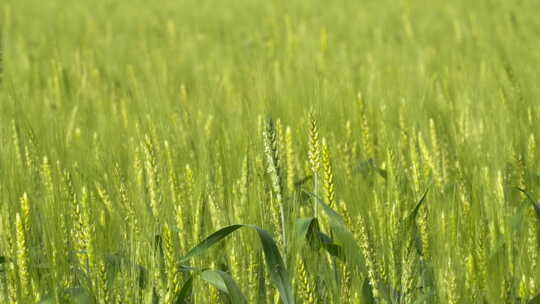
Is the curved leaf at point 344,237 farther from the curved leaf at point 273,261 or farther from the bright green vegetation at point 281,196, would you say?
the curved leaf at point 273,261

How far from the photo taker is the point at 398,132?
1984 millimetres

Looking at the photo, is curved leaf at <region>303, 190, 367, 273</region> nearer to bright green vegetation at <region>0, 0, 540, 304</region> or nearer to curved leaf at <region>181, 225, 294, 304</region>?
bright green vegetation at <region>0, 0, 540, 304</region>

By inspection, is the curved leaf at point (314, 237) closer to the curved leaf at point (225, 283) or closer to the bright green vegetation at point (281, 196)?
the bright green vegetation at point (281, 196)

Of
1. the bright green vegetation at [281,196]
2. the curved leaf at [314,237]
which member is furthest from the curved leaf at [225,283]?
the curved leaf at [314,237]

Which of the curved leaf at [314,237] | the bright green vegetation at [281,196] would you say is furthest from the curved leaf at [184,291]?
the curved leaf at [314,237]

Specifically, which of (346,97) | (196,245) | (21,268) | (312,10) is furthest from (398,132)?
(312,10)

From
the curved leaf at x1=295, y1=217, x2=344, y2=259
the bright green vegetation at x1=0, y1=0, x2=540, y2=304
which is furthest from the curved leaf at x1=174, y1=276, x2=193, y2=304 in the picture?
the curved leaf at x1=295, y1=217, x2=344, y2=259

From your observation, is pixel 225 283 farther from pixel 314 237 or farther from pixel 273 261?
pixel 314 237

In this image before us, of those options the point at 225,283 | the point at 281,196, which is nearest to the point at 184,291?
the point at 225,283

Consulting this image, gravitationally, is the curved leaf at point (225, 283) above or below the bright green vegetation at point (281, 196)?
below

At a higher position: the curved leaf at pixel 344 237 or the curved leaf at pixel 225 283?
the curved leaf at pixel 344 237

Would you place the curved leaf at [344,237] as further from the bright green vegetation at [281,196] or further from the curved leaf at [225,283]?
the curved leaf at [225,283]

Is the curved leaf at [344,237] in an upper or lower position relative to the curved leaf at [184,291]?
upper

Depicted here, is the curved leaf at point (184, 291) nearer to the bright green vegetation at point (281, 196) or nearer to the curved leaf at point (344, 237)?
the bright green vegetation at point (281, 196)
